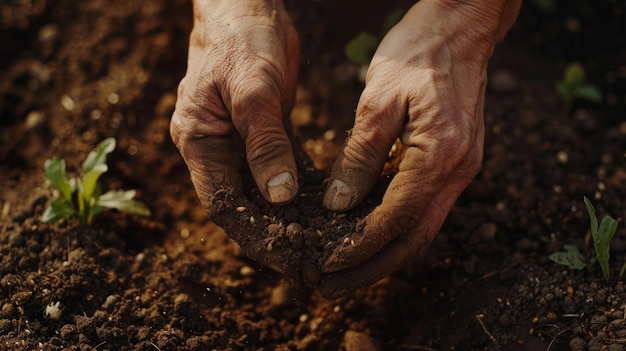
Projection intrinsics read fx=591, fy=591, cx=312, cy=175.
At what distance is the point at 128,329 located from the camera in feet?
6.89

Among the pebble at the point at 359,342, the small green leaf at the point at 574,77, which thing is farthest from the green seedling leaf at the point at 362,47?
the pebble at the point at 359,342

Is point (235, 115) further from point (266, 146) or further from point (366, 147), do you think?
point (366, 147)

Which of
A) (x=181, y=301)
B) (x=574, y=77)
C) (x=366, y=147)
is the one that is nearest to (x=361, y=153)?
(x=366, y=147)

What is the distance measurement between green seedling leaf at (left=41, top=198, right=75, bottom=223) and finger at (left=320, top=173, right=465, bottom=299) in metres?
1.07

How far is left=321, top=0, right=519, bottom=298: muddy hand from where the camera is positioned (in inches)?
75.8

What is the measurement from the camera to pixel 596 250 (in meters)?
2.09

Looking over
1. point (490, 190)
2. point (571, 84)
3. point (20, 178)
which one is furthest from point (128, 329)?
point (571, 84)

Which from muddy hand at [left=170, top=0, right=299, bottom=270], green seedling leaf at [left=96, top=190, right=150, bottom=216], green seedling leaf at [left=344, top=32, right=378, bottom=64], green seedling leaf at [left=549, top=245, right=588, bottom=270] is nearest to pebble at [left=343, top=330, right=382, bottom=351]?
muddy hand at [left=170, top=0, right=299, bottom=270]

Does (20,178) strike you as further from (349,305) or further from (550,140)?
(550,140)

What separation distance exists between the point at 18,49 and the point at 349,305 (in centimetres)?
244

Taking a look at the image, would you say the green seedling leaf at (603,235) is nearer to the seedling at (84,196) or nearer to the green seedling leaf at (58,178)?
the seedling at (84,196)

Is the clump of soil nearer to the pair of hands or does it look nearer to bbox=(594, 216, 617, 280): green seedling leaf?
the pair of hands

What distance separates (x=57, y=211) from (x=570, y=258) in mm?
1971

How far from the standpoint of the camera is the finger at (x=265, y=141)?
197 cm
